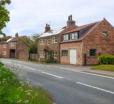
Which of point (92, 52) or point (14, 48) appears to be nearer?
point (92, 52)

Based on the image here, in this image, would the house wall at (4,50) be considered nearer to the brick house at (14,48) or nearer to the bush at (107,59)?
the brick house at (14,48)

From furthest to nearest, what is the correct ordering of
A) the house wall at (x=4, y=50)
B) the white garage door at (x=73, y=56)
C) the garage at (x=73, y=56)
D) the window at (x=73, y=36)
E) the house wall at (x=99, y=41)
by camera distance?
the house wall at (x=4, y=50) → the window at (x=73, y=36) → the white garage door at (x=73, y=56) → the garage at (x=73, y=56) → the house wall at (x=99, y=41)

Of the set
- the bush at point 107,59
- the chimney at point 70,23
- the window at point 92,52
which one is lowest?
the bush at point 107,59

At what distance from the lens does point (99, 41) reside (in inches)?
2361

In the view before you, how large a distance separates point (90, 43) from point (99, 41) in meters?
1.96

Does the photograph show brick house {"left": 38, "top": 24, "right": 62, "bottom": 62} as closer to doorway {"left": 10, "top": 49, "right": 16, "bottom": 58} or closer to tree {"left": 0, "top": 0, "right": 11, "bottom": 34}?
doorway {"left": 10, "top": 49, "right": 16, "bottom": 58}

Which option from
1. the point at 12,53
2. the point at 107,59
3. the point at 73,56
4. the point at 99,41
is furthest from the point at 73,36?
the point at 12,53

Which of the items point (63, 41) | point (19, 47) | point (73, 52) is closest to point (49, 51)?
point (63, 41)

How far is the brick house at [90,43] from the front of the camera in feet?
191

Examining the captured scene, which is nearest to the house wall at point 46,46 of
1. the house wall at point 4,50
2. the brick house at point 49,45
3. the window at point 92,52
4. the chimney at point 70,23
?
the brick house at point 49,45

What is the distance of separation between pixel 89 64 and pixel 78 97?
40.9 metres

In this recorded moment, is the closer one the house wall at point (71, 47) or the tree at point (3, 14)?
the tree at point (3, 14)

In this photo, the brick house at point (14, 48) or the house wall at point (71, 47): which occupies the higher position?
the brick house at point (14, 48)

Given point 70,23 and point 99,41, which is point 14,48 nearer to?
point 70,23
